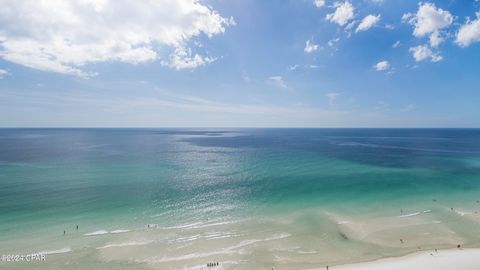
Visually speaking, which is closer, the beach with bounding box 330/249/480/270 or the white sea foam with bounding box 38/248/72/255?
the beach with bounding box 330/249/480/270

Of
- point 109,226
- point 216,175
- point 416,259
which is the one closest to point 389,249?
point 416,259

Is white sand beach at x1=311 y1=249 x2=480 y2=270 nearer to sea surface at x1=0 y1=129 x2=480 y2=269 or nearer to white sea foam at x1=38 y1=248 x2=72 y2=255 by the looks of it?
sea surface at x1=0 y1=129 x2=480 y2=269

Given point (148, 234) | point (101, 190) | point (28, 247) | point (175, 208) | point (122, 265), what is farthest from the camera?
point (101, 190)

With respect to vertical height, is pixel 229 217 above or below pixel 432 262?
above

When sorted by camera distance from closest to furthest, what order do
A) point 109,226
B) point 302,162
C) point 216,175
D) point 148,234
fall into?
1. point 148,234
2. point 109,226
3. point 216,175
4. point 302,162

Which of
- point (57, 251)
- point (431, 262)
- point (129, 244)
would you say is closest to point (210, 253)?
point (129, 244)

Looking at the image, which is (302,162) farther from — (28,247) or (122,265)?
(28,247)

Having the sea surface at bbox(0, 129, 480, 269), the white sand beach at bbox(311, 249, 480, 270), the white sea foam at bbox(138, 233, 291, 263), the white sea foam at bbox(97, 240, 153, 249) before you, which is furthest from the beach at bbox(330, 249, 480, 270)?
the white sea foam at bbox(97, 240, 153, 249)

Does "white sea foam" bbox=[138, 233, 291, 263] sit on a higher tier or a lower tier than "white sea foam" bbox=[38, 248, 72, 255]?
lower

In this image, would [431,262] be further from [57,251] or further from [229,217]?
[57,251]
